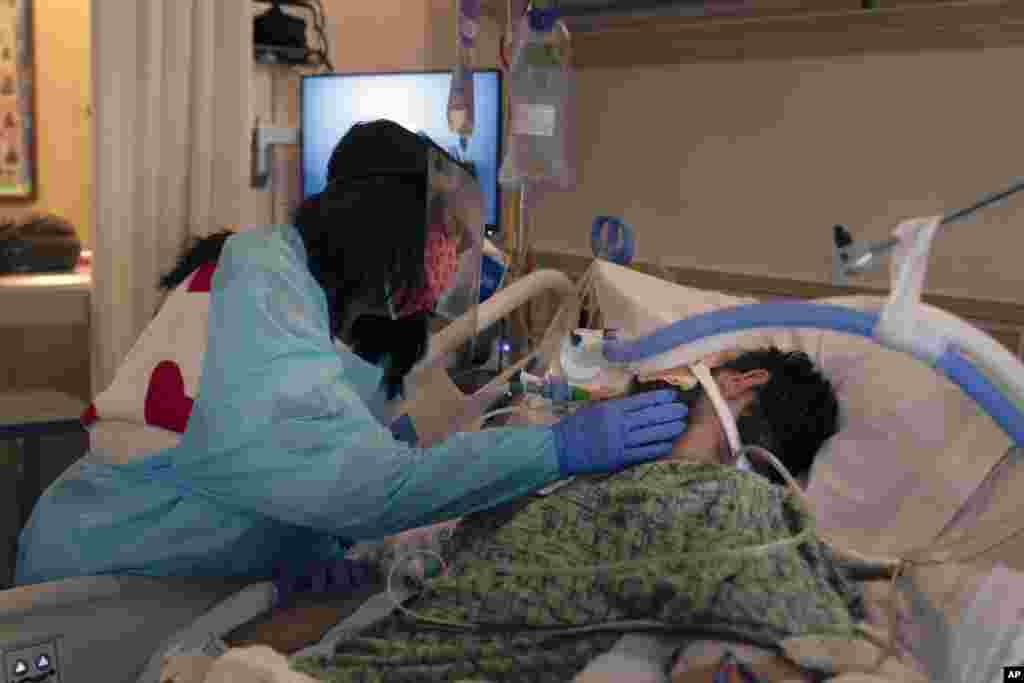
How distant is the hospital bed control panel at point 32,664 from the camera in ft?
3.72

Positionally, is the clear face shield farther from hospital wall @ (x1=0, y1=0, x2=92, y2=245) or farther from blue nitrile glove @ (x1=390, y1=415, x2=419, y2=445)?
hospital wall @ (x1=0, y1=0, x2=92, y2=245)

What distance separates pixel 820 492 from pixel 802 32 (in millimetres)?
1073

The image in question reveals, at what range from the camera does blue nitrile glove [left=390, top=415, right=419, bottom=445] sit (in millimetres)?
1729

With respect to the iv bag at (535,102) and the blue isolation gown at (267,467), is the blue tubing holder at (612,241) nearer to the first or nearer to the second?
the iv bag at (535,102)

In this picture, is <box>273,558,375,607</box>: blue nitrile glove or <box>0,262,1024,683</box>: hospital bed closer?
<box>0,262,1024,683</box>: hospital bed

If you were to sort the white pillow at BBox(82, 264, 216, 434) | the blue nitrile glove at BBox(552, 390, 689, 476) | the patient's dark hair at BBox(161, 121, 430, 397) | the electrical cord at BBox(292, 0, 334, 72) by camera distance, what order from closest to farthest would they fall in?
the blue nitrile glove at BBox(552, 390, 689, 476) → the patient's dark hair at BBox(161, 121, 430, 397) → the white pillow at BBox(82, 264, 216, 434) → the electrical cord at BBox(292, 0, 334, 72)

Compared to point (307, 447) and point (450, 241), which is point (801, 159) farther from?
point (307, 447)

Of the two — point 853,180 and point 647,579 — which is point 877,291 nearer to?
point 853,180

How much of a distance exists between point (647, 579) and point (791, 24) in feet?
4.70

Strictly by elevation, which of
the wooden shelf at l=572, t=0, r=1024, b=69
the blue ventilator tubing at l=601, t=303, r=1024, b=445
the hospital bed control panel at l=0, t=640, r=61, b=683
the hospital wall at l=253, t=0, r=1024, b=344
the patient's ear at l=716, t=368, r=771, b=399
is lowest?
the hospital bed control panel at l=0, t=640, r=61, b=683

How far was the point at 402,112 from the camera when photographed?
114 inches

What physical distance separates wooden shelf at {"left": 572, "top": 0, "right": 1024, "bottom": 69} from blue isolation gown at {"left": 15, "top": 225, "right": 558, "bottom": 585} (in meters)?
1.19

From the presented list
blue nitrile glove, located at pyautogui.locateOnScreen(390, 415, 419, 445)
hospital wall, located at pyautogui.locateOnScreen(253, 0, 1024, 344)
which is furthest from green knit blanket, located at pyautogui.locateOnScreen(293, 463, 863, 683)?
hospital wall, located at pyautogui.locateOnScreen(253, 0, 1024, 344)

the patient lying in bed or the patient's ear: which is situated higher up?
the patient's ear
